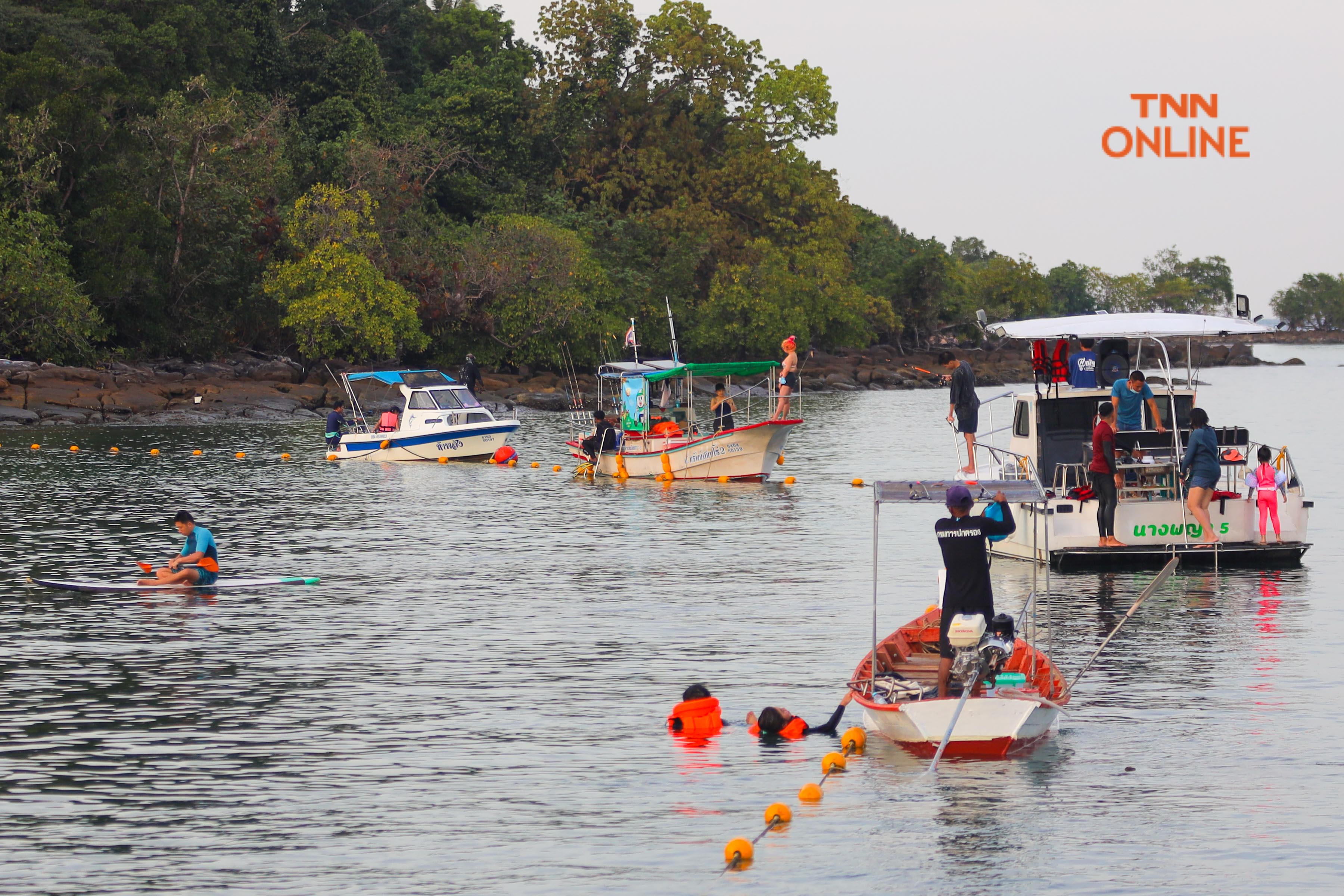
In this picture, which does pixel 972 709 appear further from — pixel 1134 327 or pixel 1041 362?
pixel 1041 362

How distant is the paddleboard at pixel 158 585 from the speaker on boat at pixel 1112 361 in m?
13.0

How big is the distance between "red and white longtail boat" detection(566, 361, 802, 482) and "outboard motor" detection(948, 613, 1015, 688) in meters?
24.8

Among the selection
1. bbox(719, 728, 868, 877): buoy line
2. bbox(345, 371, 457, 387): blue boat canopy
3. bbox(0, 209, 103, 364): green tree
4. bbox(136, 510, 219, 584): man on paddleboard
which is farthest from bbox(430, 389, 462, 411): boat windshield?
bbox(719, 728, 868, 877): buoy line

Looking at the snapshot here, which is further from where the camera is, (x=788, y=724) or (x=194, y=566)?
(x=194, y=566)

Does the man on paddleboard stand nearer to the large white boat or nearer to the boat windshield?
the large white boat

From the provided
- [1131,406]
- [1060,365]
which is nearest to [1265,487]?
[1131,406]

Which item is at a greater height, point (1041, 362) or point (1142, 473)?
point (1041, 362)

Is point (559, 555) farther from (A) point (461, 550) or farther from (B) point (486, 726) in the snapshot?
(B) point (486, 726)

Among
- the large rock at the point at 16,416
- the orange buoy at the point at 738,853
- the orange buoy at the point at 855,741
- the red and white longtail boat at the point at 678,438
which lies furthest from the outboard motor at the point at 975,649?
the large rock at the point at 16,416

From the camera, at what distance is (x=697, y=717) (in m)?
14.1

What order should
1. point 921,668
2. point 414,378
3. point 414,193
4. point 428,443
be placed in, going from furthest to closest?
point 414,193 < point 414,378 < point 428,443 < point 921,668

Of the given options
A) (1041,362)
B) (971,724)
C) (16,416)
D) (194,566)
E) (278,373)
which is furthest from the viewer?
(278,373)

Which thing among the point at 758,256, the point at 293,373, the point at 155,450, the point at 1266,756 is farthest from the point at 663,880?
the point at 758,256

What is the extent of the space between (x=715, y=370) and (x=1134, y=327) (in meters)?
17.3
